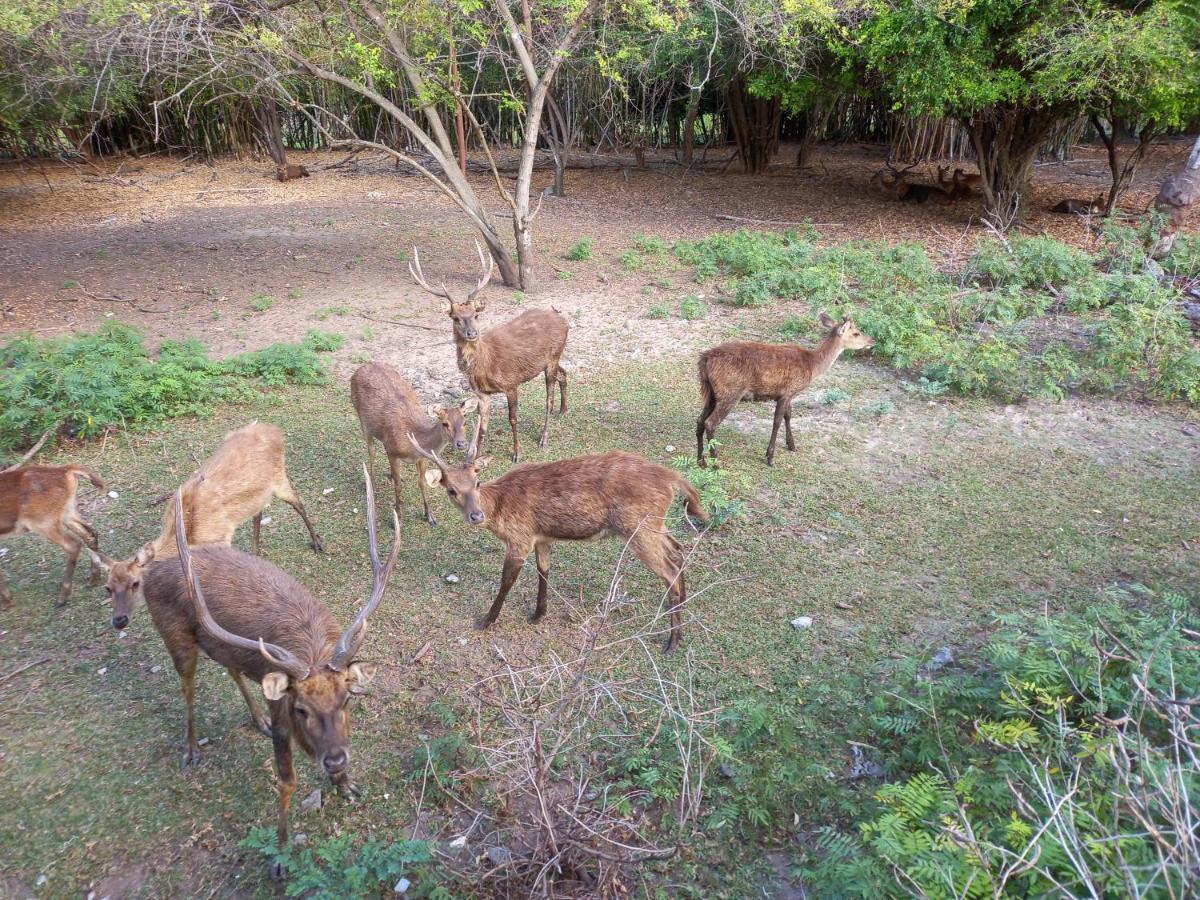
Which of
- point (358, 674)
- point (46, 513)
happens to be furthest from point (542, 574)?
point (46, 513)

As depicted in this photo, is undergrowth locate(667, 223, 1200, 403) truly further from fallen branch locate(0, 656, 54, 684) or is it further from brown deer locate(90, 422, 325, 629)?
fallen branch locate(0, 656, 54, 684)

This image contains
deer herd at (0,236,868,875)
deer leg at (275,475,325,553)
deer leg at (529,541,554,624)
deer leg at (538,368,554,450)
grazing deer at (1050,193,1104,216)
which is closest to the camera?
deer herd at (0,236,868,875)

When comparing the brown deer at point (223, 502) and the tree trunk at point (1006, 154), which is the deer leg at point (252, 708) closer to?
the brown deer at point (223, 502)

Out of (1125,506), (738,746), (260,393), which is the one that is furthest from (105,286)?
(1125,506)

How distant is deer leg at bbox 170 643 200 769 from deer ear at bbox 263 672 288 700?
3.54ft

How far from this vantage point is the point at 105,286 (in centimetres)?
1095

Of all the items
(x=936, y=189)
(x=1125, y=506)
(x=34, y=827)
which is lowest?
(x=34, y=827)

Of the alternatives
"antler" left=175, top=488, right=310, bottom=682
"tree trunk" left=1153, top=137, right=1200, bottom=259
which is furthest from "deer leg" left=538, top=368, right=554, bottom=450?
"tree trunk" left=1153, top=137, right=1200, bottom=259

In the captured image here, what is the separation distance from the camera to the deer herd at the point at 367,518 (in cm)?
323

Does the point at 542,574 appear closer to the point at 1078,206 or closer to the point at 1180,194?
the point at 1180,194

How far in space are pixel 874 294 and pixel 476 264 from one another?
19.9ft

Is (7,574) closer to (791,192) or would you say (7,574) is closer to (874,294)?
(874,294)

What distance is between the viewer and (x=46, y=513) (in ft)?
17.0

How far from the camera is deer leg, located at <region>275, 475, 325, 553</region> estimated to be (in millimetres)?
5516
